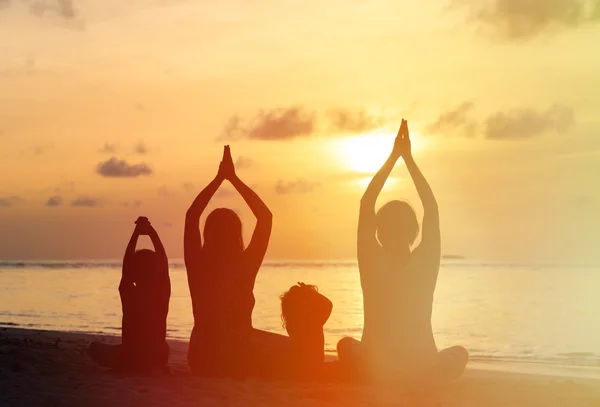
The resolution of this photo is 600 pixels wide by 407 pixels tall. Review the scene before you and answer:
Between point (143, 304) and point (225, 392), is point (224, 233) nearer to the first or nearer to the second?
point (143, 304)

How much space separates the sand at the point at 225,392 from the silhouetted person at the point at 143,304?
0.90ft

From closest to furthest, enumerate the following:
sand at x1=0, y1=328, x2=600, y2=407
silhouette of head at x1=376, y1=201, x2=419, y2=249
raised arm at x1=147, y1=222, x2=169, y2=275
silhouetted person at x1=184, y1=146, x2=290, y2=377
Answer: sand at x1=0, y1=328, x2=600, y2=407, silhouette of head at x1=376, y1=201, x2=419, y2=249, silhouetted person at x1=184, y1=146, x2=290, y2=377, raised arm at x1=147, y1=222, x2=169, y2=275

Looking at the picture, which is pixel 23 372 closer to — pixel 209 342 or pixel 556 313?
pixel 209 342

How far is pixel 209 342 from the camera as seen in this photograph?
8.41 m

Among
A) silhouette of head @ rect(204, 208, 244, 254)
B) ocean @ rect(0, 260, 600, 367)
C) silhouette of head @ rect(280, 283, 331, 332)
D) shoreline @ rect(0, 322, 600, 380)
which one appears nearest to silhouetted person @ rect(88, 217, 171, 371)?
silhouette of head @ rect(204, 208, 244, 254)

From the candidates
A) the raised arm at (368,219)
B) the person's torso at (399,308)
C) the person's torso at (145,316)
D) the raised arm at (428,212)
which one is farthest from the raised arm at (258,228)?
the raised arm at (428,212)

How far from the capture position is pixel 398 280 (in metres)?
7.75

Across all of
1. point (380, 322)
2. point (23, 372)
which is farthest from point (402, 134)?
point (23, 372)

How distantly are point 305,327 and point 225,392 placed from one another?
1166 mm

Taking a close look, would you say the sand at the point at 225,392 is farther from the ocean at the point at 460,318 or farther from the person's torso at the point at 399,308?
the ocean at the point at 460,318

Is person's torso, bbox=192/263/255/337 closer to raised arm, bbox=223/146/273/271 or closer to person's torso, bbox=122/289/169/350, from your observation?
raised arm, bbox=223/146/273/271

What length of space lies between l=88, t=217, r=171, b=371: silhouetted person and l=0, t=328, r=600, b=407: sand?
0.28 metres

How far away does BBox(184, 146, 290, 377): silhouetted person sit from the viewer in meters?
8.11

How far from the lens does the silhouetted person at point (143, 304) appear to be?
28.0 ft
